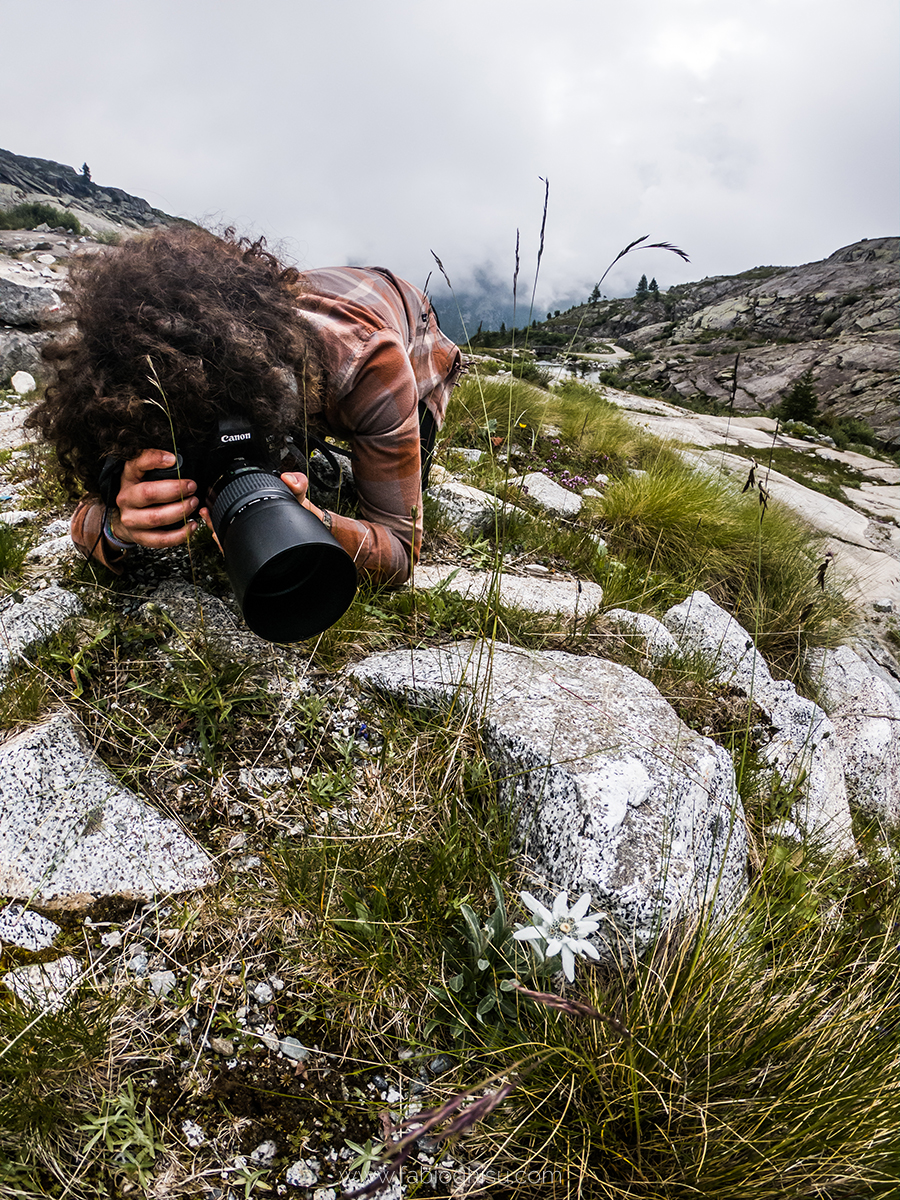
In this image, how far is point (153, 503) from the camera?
60.6 inches

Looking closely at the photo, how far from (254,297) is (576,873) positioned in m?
1.71

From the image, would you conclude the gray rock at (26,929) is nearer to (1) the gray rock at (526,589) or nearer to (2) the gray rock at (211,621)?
(2) the gray rock at (211,621)

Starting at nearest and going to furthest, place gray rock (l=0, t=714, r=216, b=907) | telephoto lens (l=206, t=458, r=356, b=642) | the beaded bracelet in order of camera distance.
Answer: gray rock (l=0, t=714, r=216, b=907) < telephoto lens (l=206, t=458, r=356, b=642) < the beaded bracelet

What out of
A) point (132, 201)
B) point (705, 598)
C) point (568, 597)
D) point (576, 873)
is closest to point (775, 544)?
point (705, 598)

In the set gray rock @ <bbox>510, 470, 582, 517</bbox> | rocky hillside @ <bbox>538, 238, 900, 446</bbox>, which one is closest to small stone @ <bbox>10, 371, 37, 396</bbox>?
gray rock @ <bbox>510, 470, 582, 517</bbox>

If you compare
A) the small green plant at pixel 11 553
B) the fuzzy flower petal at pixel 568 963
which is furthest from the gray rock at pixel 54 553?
the fuzzy flower petal at pixel 568 963

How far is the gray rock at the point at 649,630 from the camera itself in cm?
222

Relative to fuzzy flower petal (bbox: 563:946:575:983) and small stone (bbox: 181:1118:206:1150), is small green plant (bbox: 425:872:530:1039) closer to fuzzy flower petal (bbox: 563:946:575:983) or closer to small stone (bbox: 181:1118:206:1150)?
fuzzy flower petal (bbox: 563:946:575:983)

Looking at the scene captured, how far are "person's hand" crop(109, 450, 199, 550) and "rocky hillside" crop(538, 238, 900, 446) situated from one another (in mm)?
13251

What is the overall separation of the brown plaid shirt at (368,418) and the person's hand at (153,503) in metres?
0.33

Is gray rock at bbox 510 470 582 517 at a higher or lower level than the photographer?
lower

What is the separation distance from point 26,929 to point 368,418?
1731 mm

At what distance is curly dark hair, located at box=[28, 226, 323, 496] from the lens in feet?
4.59

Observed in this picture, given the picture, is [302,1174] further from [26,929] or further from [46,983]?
[26,929]
